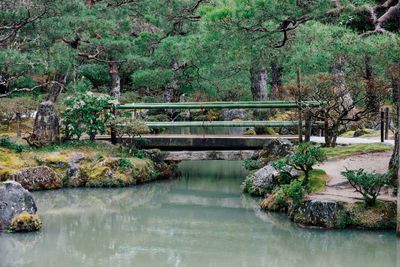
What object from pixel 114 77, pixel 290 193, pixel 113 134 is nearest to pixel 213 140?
pixel 113 134

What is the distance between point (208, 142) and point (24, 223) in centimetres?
695

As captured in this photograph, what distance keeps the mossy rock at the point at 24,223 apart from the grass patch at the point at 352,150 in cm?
689

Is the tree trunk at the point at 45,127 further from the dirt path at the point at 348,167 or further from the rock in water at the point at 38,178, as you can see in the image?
the dirt path at the point at 348,167

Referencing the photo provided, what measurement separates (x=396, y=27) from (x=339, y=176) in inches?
128

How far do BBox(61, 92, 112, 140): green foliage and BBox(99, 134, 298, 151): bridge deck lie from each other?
1260 millimetres

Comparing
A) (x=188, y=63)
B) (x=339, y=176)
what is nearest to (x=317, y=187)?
(x=339, y=176)

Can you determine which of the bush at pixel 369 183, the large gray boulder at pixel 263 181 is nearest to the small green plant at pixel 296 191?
the bush at pixel 369 183

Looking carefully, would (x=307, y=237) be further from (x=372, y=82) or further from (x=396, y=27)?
(x=372, y=82)

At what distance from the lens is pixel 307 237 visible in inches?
394

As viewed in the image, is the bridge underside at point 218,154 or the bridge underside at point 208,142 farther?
the bridge underside at point 208,142

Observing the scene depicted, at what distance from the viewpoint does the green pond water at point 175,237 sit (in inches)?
350

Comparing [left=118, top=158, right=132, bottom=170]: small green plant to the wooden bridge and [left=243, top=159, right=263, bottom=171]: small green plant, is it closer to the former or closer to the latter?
the wooden bridge

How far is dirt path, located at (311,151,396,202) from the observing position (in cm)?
1070

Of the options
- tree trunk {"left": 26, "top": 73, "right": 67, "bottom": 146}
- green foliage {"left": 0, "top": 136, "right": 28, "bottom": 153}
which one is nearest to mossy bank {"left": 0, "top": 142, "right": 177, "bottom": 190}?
green foliage {"left": 0, "top": 136, "right": 28, "bottom": 153}
